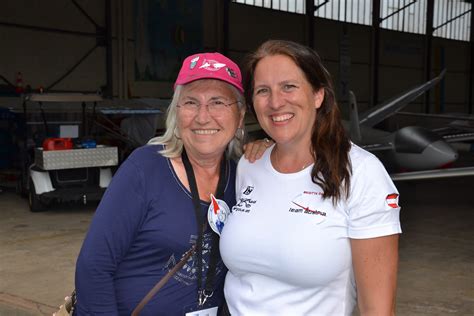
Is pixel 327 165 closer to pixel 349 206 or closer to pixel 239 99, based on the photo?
pixel 349 206

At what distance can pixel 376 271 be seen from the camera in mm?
1448

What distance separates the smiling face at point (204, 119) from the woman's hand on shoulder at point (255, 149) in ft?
0.35

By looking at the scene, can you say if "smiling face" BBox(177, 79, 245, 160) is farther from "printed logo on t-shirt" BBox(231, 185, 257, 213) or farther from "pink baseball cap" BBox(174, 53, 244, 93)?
"printed logo on t-shirt" BBox(231, 185, 257, 213)

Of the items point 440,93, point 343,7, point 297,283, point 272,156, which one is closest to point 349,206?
point 297,283

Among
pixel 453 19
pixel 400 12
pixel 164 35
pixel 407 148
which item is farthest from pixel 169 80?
pixel 453 19

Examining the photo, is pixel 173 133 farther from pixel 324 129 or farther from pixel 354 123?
pixel 354 123

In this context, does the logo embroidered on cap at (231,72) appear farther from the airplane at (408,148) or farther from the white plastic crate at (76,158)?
the airplane at (408,148)

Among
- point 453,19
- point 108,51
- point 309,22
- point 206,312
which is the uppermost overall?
point 453,19

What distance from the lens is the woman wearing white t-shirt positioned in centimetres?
146

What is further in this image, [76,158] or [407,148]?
[407,148]

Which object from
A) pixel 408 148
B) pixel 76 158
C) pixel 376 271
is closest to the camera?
pixel 376 271

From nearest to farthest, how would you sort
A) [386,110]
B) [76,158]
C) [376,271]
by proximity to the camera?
[376,271] → [76,158] → [386,110]

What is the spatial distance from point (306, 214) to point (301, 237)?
68 millimetres

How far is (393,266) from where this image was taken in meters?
1.45
